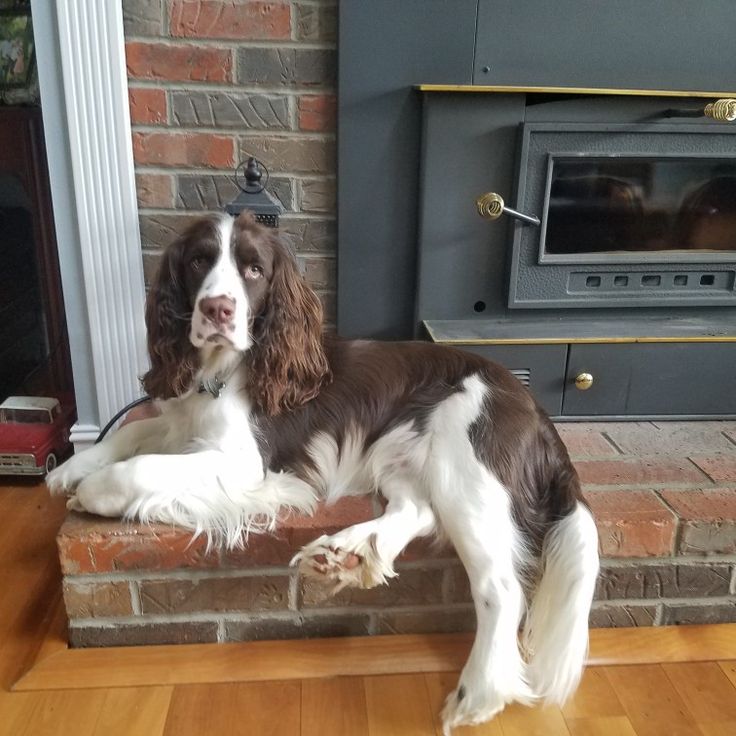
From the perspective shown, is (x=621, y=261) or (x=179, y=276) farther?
(x=621, y=261)

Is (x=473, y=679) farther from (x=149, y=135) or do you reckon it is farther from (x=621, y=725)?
(x=149, y=135)

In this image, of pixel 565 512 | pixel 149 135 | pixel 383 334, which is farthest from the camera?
pixel 383 334

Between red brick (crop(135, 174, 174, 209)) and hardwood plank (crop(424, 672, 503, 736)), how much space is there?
1.23 metres

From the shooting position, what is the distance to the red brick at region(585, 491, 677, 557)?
1.28 metres

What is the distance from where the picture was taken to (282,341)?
1.23 meters

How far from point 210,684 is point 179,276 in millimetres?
712

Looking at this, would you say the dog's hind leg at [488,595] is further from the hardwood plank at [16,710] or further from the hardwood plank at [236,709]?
the hardwood plank at [16,710]

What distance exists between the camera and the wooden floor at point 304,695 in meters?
1.10

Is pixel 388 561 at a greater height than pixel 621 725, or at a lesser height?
greater

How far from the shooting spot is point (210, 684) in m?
1.18

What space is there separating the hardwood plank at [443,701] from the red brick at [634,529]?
14.5 inches

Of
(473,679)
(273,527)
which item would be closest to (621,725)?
(473,679)

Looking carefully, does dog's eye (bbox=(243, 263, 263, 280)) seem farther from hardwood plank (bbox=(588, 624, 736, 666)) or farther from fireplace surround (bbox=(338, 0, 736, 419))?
hardwood plank (bbox=(588, 624, 736, 666))

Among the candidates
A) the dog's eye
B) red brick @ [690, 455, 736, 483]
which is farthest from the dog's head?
red brick @ [690, 455, 736, 483]
